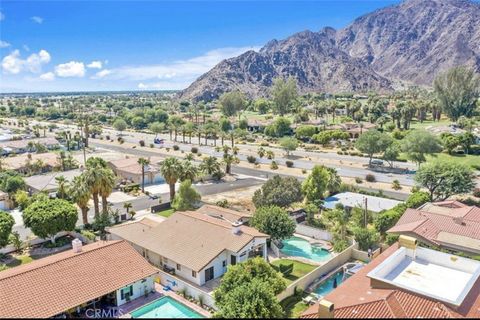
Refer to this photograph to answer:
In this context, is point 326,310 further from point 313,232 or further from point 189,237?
point 313,232

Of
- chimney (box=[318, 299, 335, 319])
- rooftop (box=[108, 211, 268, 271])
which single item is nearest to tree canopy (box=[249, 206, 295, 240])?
rooftop (box=[108, 211, 268, 271])

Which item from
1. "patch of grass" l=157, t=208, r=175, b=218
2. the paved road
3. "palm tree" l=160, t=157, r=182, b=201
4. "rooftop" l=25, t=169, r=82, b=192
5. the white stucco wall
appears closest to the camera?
the white stucco wall

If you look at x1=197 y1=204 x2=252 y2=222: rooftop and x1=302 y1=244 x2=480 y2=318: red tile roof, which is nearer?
x1=302 y1=244 x2=480 y2=318: red tile roof

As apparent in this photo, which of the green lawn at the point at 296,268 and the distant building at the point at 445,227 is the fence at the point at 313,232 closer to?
the green lawn at the point at 296,268

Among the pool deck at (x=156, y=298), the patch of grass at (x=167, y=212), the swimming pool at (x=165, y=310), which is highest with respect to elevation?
the patch of grass at (x=167, y=212)

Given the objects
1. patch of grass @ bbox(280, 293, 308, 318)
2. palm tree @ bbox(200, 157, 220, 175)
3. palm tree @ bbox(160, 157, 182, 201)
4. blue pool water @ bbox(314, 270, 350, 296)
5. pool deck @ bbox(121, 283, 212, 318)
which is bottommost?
blue pool water @ bbox(314, 270, 350, 296)

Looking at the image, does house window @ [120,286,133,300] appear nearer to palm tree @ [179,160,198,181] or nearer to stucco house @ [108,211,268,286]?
stucco house @ [108,211,268,286]

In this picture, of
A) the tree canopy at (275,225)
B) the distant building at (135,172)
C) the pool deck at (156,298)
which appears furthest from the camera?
the distant building at (135,172)

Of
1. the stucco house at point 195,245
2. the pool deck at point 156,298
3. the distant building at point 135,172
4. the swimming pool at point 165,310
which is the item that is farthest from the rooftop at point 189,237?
the distant building at point 135,172
